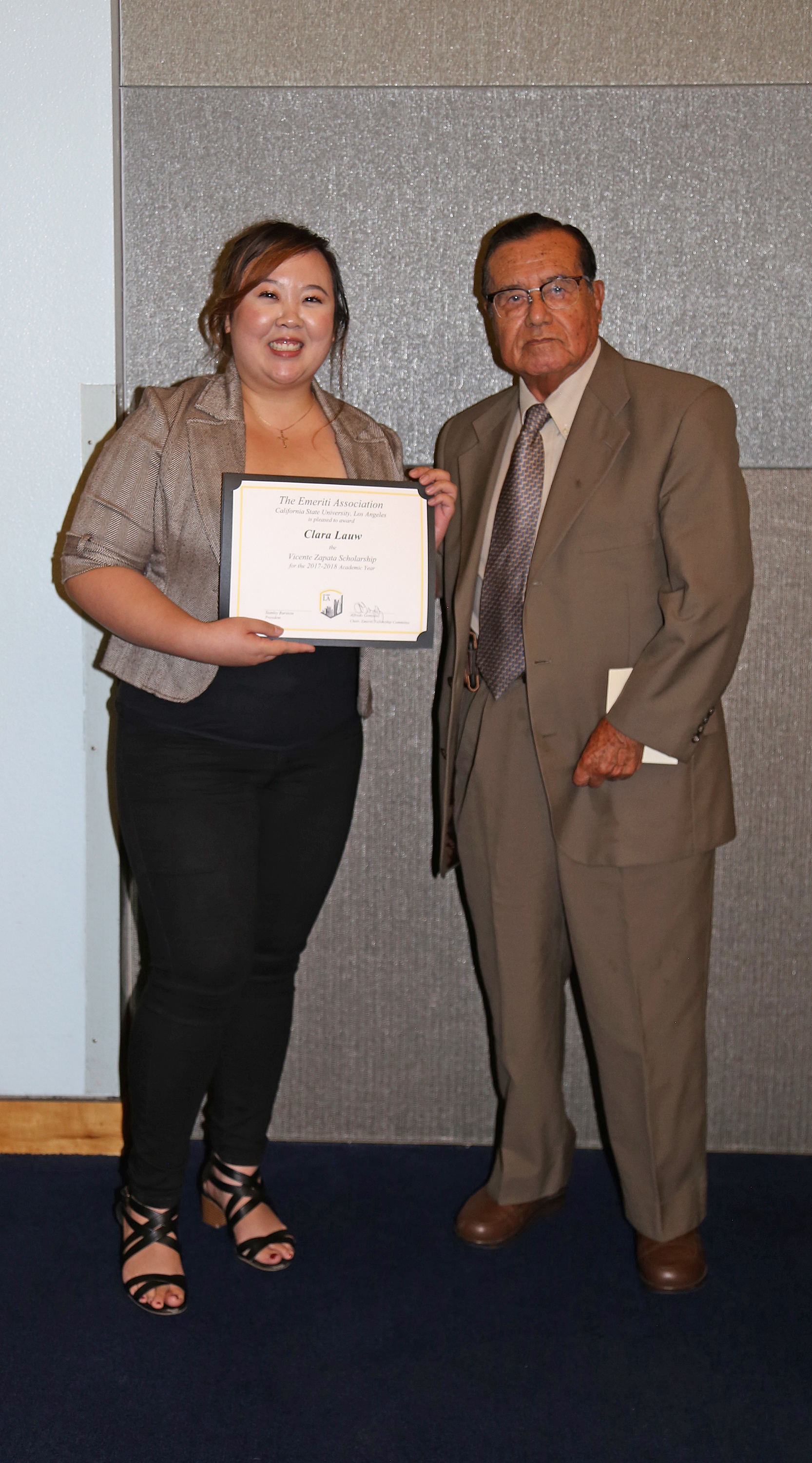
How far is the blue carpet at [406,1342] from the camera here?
171 cm

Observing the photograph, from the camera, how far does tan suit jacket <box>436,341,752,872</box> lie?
1809mm

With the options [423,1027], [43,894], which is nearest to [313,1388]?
[423,1027]

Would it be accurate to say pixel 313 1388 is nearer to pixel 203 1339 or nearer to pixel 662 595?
pixel 203 1339

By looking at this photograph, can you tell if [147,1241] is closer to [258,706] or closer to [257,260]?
[258,706]

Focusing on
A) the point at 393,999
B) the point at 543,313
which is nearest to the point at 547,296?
the point at 543,313

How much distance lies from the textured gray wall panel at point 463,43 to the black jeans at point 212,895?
1358 millimetres

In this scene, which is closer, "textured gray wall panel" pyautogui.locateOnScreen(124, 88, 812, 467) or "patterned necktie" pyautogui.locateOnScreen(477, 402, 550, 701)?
"patterned necktie" pyautogui.locateOnScreen(477, 402, 550, 701)

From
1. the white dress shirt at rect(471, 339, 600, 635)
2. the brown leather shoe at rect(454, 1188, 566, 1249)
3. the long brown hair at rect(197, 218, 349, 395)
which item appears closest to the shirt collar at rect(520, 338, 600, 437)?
the white dress shirt at rect(471, 339, 600, 635)

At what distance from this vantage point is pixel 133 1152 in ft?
6.61

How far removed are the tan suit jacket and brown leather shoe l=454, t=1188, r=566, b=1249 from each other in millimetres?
776

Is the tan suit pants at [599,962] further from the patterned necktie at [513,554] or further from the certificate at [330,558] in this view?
the certificate at [330,558]

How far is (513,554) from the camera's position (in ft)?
6.45

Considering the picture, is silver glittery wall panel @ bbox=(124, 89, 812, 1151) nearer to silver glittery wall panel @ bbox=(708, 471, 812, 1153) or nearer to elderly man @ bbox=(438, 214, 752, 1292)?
silver glittery wall panel @ bbox=(708, 471, 812, 1153)

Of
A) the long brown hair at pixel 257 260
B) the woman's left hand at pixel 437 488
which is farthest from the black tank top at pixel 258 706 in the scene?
the long brown hair at pixel 257 260
